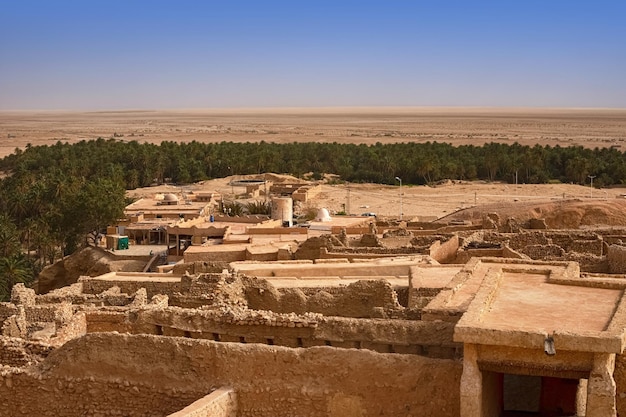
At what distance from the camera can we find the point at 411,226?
3541cm

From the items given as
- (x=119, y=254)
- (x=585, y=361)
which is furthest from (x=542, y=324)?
(x=119, y=254)

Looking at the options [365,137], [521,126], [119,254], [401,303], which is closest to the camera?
[401,303]

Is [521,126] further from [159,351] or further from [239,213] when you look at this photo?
[159,351]

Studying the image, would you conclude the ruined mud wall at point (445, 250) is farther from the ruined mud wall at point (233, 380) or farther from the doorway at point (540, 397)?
the ruined mud wall at point (233, 380)

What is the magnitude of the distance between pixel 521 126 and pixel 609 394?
175736 mm

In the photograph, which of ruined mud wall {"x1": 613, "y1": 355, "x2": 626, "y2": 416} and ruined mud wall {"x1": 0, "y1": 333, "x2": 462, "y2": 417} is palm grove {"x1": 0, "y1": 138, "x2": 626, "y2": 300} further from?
ruined mud wall {"x1": 613, "y1": 355, "x2": 626, "y2": 416}

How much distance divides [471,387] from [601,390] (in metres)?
1.48

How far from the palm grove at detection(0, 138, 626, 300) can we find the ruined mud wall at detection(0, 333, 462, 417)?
2924 cm

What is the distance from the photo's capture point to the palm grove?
1806 inches

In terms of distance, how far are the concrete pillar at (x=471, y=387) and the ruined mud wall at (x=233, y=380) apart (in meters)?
0.53

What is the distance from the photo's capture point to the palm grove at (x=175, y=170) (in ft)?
151

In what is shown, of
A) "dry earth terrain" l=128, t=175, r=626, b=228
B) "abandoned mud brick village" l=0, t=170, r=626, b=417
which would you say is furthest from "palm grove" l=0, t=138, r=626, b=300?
"abandoned mud brick village" l=0, t=170, r=626, b=417

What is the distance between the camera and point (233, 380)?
1258cm

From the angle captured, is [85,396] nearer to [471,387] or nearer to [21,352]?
[21,352]
